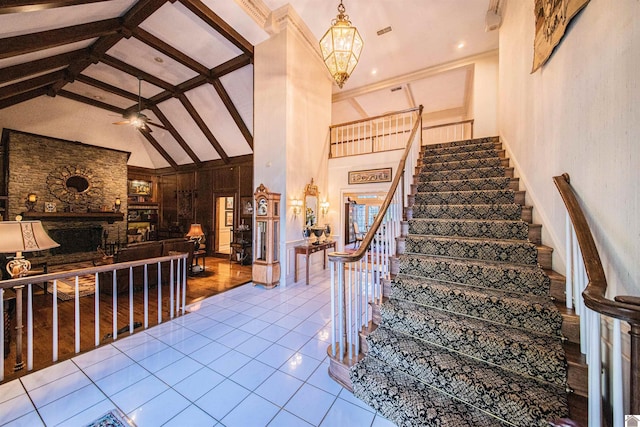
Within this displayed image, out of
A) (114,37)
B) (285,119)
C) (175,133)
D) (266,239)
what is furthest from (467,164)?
(175,133)

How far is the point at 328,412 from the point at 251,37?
21.0ft

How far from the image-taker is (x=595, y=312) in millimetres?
1073

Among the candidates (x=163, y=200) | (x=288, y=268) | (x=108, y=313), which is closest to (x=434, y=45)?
(x=288, y=268)

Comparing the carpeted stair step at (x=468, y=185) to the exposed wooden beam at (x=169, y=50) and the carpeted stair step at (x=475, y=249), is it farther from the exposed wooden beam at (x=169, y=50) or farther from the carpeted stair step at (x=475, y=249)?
the exposed wooden beam at (x=169, y=50)

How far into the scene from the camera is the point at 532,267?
6.95 feet

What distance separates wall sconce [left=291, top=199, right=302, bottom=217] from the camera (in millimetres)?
4992

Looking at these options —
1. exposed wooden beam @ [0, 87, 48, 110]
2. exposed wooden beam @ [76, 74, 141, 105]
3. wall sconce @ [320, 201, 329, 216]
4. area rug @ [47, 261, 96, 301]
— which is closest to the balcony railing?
area rug @ [47, 261, 96, 301]

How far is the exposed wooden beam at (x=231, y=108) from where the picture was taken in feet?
19.7

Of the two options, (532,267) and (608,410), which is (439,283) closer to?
(532,267)

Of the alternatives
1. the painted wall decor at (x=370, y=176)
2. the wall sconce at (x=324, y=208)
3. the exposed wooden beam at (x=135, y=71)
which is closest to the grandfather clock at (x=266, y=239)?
the wall sconce at (x=324, y=208)

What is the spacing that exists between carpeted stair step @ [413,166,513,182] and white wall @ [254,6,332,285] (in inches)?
98.6

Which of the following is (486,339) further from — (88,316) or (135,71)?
(135,71)

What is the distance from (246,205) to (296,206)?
3170mm

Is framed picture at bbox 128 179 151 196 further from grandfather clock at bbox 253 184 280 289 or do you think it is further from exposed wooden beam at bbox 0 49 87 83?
grandfather clock at bbox 253 184 280 289
